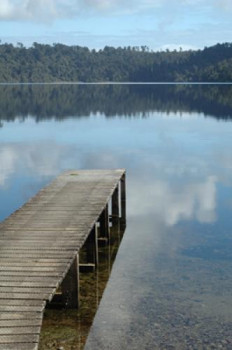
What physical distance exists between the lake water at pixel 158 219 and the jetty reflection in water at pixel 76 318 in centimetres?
15

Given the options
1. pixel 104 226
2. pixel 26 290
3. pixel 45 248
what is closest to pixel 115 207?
pixel 104 226

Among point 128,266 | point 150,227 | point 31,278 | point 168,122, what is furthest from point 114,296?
point 168,122

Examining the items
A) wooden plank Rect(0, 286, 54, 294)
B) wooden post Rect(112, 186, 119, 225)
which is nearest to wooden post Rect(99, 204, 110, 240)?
wooden post Rect(112, 186, 119, 225)

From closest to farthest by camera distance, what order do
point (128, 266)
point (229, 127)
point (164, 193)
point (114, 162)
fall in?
point (128, 266)
point (164, 193)
point (114, 162)
point (229, 127)

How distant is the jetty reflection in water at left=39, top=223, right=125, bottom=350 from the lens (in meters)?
10.8

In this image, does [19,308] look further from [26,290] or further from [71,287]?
[71,287]

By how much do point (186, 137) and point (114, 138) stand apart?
19.6ft

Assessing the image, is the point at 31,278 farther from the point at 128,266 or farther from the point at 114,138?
the point at 114,138

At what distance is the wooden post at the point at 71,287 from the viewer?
1172 cm

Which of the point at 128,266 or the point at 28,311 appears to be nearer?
the point at 28,311

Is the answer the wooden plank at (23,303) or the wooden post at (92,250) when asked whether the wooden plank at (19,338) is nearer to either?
the wooden plank at (23,303)

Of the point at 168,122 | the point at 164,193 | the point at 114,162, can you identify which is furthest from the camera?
the point at 168,122

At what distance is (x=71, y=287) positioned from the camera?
1189cm

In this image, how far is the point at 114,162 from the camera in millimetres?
33000
